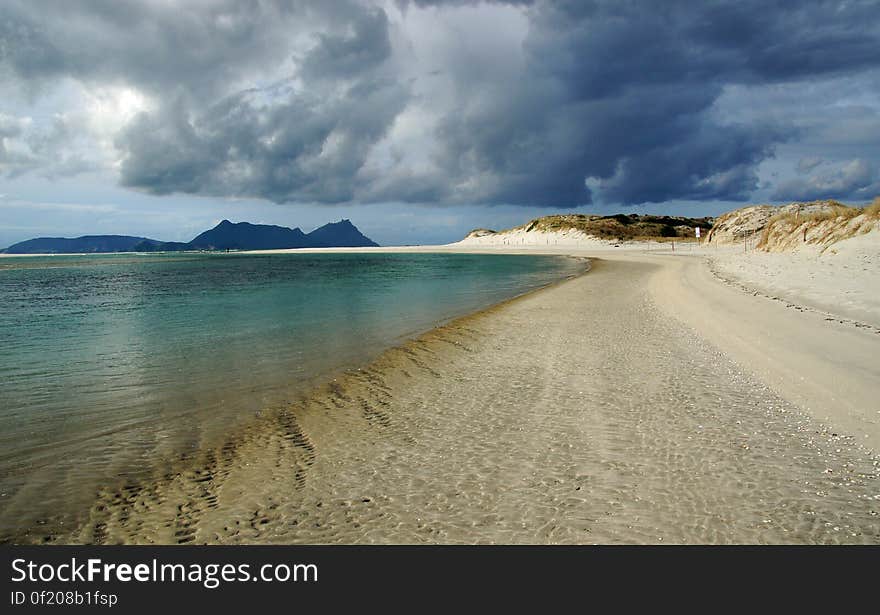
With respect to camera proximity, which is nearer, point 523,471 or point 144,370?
point 523,471

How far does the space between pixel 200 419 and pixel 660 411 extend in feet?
27.4

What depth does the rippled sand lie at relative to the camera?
5.20 m

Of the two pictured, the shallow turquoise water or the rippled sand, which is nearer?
the rippled sand

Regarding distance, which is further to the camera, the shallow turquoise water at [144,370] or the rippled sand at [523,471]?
the shallow turquoise water at [144,370]

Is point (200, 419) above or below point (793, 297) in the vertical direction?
below

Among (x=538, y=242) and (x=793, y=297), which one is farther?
(x=538, y=242)

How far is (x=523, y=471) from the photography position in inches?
256

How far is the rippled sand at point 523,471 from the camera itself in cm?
520

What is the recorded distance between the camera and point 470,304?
26578 mm
